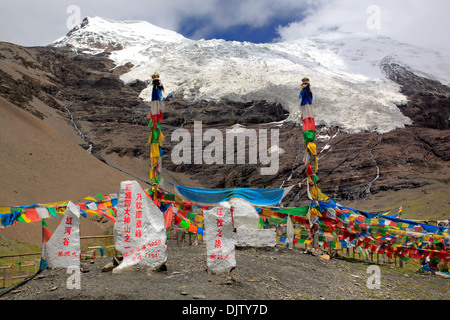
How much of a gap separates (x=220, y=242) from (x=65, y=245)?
390 centimetres

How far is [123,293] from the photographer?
696 cm

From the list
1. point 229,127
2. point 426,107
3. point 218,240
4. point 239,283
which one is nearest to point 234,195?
point 218,240

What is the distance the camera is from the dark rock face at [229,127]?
53594 mm

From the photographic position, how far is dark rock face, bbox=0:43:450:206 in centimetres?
5359

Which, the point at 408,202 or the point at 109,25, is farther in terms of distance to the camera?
the point at 109,25

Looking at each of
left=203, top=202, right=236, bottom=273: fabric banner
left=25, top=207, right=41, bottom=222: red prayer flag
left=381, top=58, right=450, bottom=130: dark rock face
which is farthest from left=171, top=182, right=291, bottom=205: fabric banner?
left=381, top=58, right=450, bottom=130: dark rock face

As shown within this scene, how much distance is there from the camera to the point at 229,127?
71062mm

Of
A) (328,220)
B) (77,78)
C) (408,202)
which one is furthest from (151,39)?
(328,220)

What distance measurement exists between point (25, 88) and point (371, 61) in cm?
9231

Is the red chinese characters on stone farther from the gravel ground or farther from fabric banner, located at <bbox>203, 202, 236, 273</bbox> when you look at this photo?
the gravel ground

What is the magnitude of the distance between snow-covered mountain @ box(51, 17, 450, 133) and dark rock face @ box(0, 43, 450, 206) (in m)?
3.55

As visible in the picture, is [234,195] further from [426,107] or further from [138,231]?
[426,107]

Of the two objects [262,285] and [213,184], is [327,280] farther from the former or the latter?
[213,184]

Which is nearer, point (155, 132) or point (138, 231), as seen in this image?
point (138, 231)
